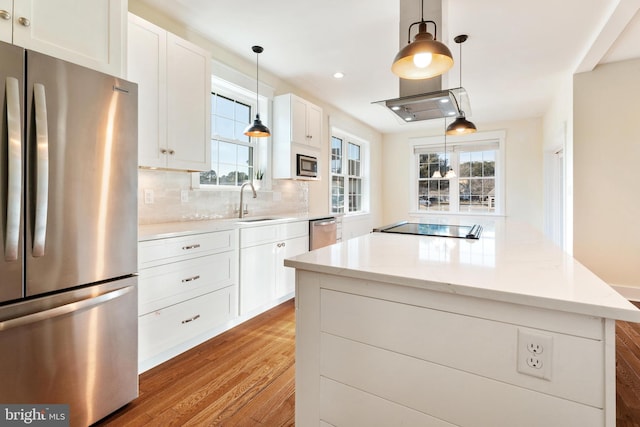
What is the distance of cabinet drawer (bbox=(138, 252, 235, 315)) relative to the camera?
76.4 inches

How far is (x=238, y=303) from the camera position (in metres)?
2.65

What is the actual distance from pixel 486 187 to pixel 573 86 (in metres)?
2.67

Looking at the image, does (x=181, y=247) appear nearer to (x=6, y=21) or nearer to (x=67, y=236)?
(x=67, y=236)

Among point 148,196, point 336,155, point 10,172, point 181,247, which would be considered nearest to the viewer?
point 10,172

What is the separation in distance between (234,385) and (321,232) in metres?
2.02

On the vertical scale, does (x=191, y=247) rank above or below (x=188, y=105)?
below

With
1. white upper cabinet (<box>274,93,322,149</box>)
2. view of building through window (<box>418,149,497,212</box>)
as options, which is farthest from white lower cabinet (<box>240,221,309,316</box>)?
view of building through window (<box>418,149,497,212</box>)

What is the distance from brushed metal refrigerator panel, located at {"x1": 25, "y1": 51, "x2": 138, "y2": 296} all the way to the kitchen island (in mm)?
1020

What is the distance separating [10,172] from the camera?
1.25 metres

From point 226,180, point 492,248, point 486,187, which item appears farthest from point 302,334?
point 486,187

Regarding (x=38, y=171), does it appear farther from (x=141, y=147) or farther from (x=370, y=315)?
(x=370, y=315)

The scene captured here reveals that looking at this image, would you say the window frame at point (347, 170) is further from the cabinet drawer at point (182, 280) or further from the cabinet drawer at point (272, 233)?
the cabinet drawer at point (182, 280)

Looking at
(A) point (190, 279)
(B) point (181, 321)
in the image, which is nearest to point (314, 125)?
(A) point (190, 279)

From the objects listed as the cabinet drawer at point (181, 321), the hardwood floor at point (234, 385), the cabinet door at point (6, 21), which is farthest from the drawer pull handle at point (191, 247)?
the cabinet door at point (6, 21)
